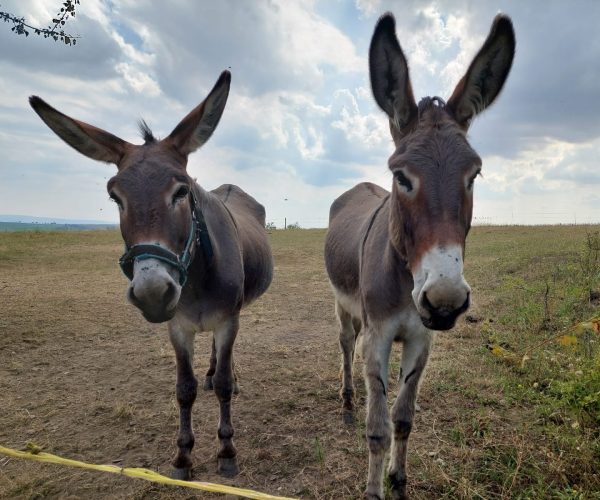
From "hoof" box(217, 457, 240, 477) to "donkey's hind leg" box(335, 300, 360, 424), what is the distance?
115cm

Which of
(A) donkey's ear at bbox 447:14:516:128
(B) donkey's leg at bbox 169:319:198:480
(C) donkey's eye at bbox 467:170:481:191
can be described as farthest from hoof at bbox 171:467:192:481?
(A) donkey's ear at bbox 447:14:516:128

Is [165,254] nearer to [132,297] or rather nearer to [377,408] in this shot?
[132,297]

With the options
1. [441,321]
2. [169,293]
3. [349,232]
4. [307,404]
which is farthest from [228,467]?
[349,232]

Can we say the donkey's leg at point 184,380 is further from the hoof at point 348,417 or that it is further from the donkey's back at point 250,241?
the hoof at point 348,417

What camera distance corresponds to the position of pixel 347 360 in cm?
425

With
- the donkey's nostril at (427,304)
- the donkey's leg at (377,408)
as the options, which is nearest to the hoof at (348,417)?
the donkey's leg at (377,408)

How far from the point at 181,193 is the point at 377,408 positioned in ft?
6.38

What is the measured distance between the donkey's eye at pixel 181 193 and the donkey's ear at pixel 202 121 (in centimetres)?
48

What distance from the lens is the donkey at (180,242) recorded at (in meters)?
2.29

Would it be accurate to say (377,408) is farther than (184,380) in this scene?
No

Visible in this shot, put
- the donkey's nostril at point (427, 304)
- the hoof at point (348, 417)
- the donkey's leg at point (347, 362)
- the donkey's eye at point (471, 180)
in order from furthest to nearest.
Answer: the donkey's leg at point (347, 362) → the hoof at point (348, 417) → the donkey's eye at point (471, 180) → the donkey's nostril at point (427, 304)

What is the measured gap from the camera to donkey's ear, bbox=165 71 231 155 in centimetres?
291

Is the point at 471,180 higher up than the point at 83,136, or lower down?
lower down

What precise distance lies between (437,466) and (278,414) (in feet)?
5.54
